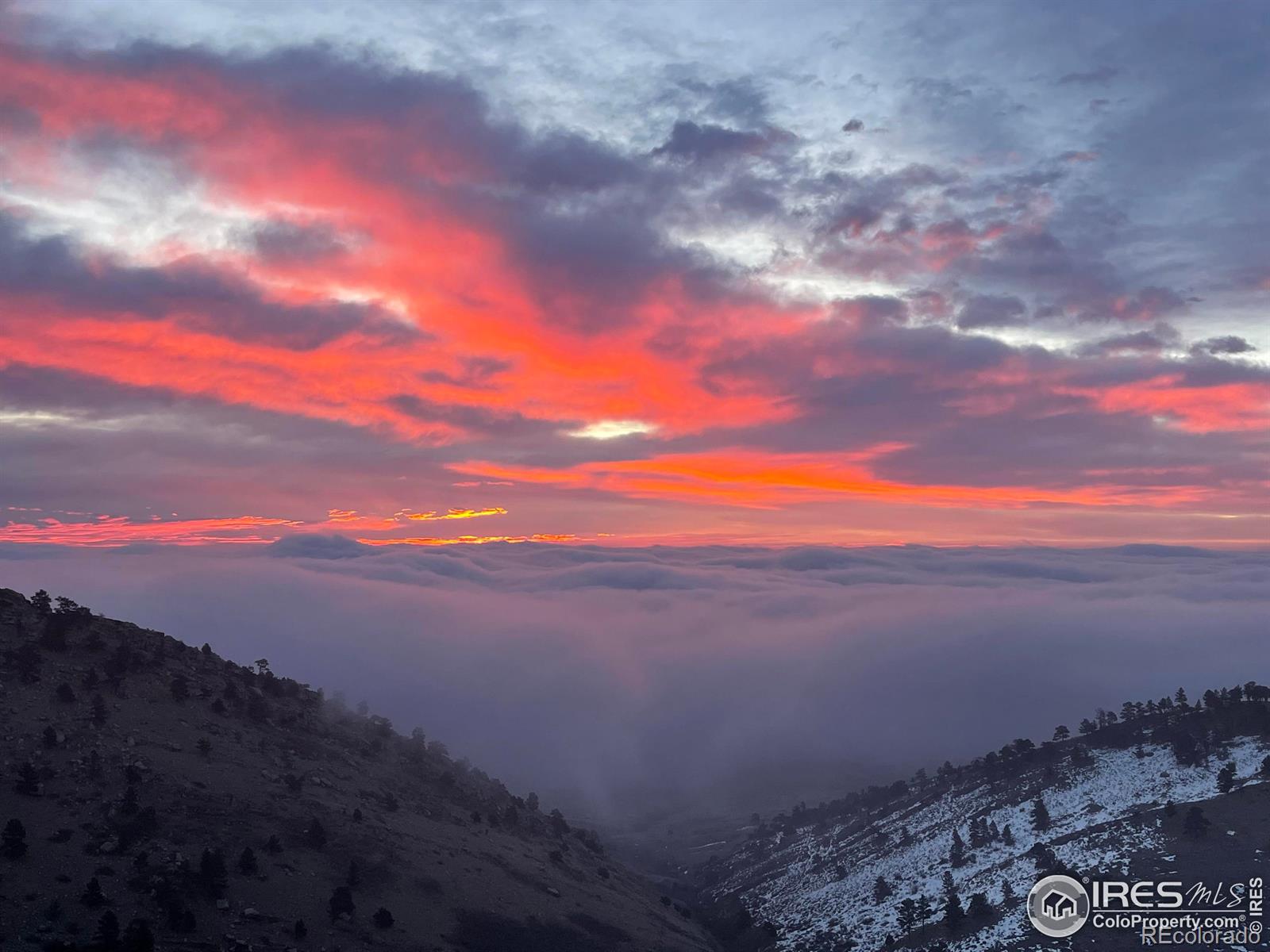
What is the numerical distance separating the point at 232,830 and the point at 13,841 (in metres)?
15.6

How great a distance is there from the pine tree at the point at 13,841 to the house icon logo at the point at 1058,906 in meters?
83.5

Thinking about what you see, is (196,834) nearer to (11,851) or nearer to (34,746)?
(11,851)

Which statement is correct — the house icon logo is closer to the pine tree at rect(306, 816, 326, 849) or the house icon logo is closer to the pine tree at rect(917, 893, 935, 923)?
the pine tree at rect(917, 893, 935, 923)

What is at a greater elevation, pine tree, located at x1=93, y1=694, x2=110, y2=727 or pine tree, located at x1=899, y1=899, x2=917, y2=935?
pine tree, located at x1=93, y1=694, x2=110, y2=727

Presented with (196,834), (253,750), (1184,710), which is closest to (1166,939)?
(1184,710)

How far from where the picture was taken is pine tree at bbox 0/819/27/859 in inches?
2292

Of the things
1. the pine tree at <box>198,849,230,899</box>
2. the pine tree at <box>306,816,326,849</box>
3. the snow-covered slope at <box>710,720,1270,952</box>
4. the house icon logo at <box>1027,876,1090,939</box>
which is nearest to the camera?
the pine tree at <box>198,849,230,899</box>

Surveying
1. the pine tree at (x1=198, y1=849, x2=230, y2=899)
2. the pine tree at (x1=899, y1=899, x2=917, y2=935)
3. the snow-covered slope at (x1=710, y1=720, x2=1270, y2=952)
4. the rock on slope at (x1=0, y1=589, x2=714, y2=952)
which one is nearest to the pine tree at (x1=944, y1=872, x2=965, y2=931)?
the snow-covered slope at (x1=710, y1=720, x2=1270, y2=952)

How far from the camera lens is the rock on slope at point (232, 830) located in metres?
59.4

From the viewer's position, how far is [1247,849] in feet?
260

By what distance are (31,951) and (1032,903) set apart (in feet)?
269

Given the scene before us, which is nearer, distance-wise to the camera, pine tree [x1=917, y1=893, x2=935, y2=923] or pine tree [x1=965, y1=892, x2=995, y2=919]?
pine tree [x1=965, y1=892, x2=995, y2=919]

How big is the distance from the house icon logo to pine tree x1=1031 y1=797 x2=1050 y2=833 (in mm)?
18330

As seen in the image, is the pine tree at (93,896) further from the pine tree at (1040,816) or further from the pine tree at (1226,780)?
the pine tree at (1226,780)
